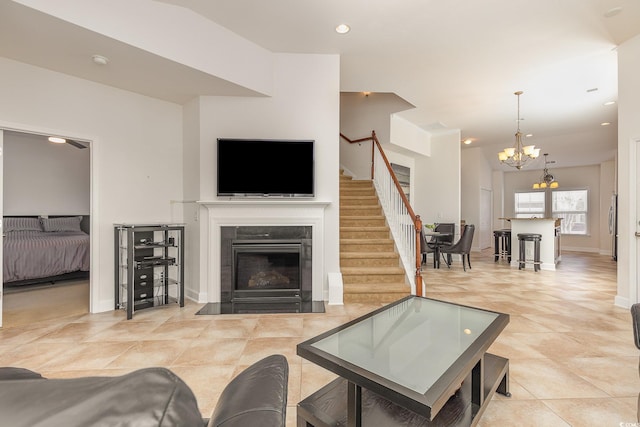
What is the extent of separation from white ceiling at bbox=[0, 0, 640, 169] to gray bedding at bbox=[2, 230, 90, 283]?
3008mm

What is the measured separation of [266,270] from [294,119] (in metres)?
2.11

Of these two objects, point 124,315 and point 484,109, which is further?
point 484,109

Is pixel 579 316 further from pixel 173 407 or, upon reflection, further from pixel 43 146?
pixel 43 146

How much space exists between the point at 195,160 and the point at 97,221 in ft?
4.56

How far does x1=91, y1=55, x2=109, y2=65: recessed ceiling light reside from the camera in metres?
2.95

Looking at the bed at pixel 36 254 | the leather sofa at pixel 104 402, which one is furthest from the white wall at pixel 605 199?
the bed at pixel 36 254

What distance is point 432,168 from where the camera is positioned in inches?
311

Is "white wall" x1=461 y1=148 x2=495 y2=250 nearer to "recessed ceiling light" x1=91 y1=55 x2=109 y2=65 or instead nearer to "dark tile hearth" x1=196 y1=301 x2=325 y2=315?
"dark tile hearth" x1=196 y1=301 x2=325 y2=315

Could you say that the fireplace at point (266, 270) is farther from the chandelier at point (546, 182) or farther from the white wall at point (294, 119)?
the chandelier at point (546, 182)

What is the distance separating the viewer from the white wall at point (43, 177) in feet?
19.6

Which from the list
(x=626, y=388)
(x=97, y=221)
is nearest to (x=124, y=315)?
(x=97, y=221)

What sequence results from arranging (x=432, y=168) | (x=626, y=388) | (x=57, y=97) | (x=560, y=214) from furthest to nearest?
(x=560, y=214) < (x=432, y=168) < (x=57, y=97) < (x=626, y=388)

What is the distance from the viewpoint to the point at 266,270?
156 inches

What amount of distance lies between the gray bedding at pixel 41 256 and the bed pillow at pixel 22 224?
1.04 ft
